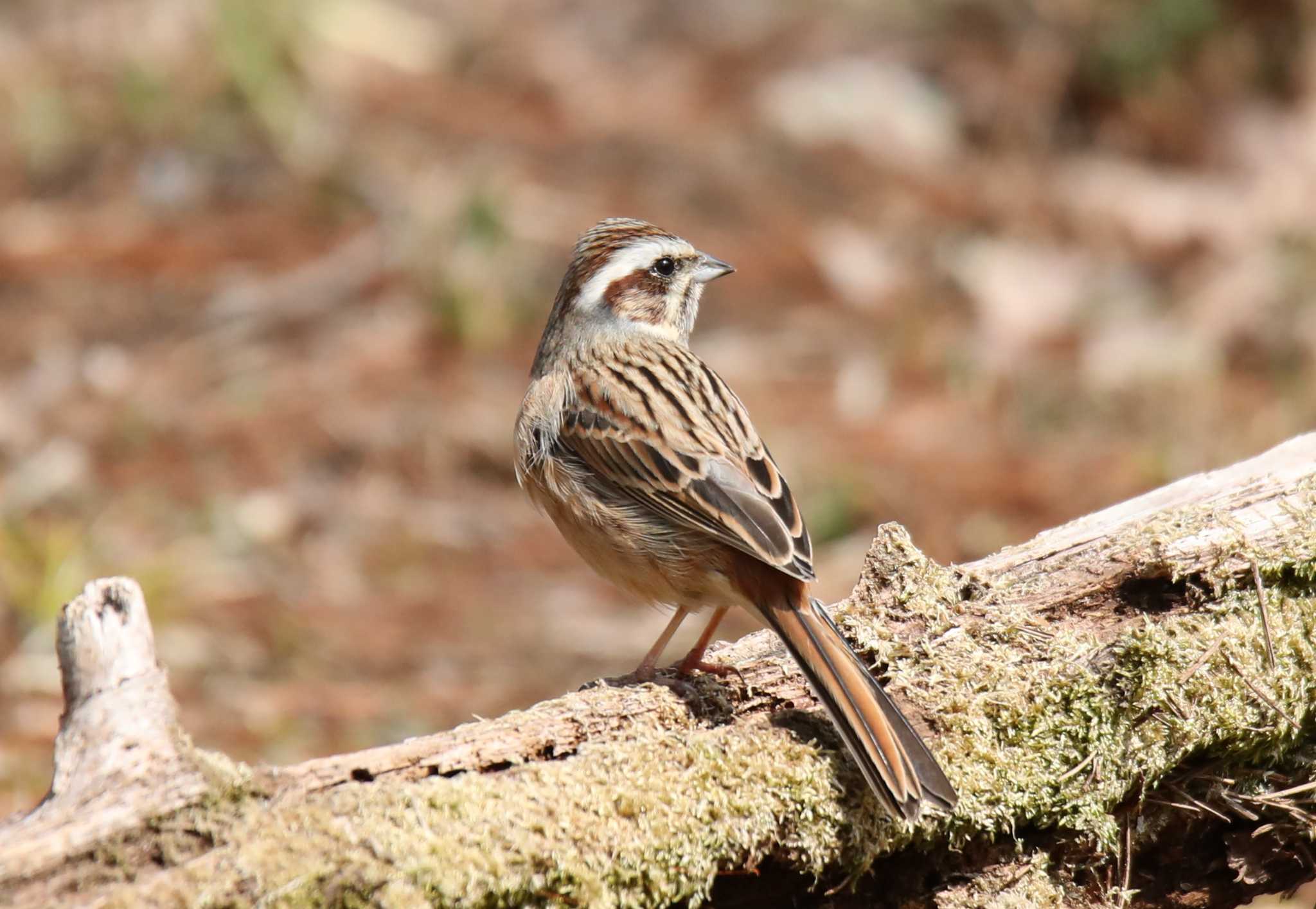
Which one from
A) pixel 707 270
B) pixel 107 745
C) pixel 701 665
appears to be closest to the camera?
pixel 107 745

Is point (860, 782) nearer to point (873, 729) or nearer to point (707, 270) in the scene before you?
point (873, 729)

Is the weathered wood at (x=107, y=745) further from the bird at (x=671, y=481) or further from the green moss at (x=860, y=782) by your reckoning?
the bird at (x=671, y=481)

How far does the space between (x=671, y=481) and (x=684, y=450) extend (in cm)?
12

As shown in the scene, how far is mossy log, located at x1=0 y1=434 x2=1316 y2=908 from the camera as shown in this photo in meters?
3.02

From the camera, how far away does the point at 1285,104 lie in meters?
12.2

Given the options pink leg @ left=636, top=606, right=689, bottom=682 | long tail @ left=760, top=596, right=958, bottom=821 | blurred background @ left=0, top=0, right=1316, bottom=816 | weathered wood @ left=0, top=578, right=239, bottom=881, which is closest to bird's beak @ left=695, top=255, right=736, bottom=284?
pink leg @ left=636, top=606, right=689, bottom=682

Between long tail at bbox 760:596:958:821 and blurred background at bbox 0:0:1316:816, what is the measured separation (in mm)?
3302

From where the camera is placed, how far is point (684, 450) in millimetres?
4625

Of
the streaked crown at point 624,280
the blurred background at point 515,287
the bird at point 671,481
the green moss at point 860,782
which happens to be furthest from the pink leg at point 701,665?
the blurred background at point 515,287

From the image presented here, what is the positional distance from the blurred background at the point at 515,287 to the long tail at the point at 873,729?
3302 millimetres

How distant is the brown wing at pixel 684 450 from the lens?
13.9 feet

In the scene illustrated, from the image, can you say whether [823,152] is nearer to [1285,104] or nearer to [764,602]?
[1285,104]

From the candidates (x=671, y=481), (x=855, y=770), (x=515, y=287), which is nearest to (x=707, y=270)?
(x=671, y=481)

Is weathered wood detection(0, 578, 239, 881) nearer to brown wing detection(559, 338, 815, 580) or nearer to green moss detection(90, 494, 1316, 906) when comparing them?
green moss detection(90, 494, 1316, 906)
